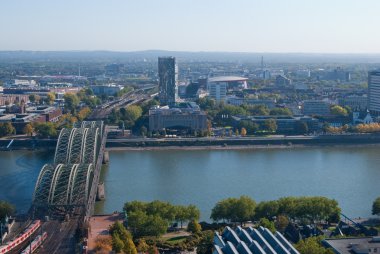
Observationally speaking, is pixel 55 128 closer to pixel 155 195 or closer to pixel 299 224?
pixel 155 195

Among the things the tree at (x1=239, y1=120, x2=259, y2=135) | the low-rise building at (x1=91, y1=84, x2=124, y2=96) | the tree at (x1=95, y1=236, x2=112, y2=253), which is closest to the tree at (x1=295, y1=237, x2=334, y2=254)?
the tree at (x1=95, y1=236, x2=112, y2=253)

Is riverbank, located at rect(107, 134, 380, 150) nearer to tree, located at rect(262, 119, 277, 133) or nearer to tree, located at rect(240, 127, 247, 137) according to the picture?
tree, located at rect(240, 127, 247, 137)

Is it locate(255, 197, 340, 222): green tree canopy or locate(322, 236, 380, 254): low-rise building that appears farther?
locate(255, 197, 340, 222): green tree canopy

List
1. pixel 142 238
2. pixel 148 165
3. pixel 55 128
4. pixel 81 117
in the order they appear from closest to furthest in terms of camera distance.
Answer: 1. pixel 142 238
2. pixel 148 165
3. pixel 55 128
4. pixel 81 117

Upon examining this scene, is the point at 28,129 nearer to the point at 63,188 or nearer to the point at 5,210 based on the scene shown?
the point at 63,188

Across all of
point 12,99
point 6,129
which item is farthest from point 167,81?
point 6,129

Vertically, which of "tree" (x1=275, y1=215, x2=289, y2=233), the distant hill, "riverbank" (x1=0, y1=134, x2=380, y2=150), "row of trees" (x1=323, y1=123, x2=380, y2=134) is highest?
"tree" (x1=275, y1=215, x2=289, y2=233)

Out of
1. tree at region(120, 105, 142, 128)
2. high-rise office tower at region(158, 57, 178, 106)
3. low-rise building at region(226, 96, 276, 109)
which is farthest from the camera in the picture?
high-rise office tower at region(158, 57, 178, 106)

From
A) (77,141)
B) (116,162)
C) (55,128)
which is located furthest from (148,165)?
(55,128)
